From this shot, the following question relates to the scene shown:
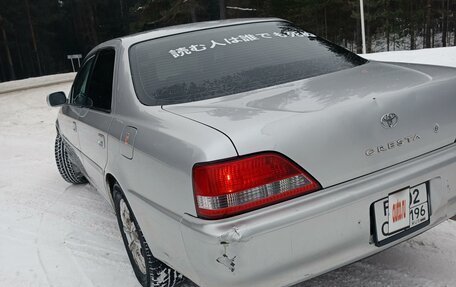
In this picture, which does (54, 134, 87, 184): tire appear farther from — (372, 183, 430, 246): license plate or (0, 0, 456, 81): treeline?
(0, 0, 456, 81): treeline

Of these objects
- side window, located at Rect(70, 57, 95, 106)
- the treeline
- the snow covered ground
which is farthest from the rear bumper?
the treeline

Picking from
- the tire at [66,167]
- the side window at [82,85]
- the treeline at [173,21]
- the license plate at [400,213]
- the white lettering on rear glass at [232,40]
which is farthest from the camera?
the treeline at [173,21]

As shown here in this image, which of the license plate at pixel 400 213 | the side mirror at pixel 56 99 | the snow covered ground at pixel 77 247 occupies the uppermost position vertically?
the side mirror at pixel 56 99

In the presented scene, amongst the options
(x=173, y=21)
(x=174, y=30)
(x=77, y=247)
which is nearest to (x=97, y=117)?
(x=174, y=30)

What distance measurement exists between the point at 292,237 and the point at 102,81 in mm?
1980

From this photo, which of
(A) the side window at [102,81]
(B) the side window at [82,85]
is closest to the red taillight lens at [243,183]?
(A) the side window at [102,81]

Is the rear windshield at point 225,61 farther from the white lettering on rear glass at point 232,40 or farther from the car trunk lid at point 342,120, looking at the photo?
the car trunk lid at point 342,120

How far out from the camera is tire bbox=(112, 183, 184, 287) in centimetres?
247

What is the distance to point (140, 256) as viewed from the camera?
2.69 meters

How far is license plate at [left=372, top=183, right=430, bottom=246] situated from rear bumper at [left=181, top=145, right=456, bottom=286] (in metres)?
0.03

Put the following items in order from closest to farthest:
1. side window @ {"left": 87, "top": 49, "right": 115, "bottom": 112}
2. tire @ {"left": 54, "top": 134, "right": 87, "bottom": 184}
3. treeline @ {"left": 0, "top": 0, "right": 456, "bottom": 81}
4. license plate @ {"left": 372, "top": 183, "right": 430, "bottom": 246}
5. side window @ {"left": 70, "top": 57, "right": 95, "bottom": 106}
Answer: license plate @ {"left": 372, "top": 183, "right": 430, "bottom": 246}, side window @ {"left": 87, "top": 49, "right": 115, "bottom": 112}, side window @ {"left": 70, "top": 57, "right": 95, "bottom": 106}, tire @ {"left": 54, "top": 134, "right": 87, "bottom": 184}, treeline @ {"left": 0, "top": 0, "right": 456, "bottom": 81}

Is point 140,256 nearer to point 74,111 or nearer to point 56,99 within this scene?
A: point 74,111

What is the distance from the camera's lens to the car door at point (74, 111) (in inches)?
147

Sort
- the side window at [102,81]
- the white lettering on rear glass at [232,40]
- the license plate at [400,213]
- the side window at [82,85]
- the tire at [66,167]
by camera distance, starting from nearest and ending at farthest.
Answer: the license plate at [400,213] < the white lettering on rear glass at [232,40] < the side window at [102,81] < the side window at [82,85] < the tire at [66,167]
